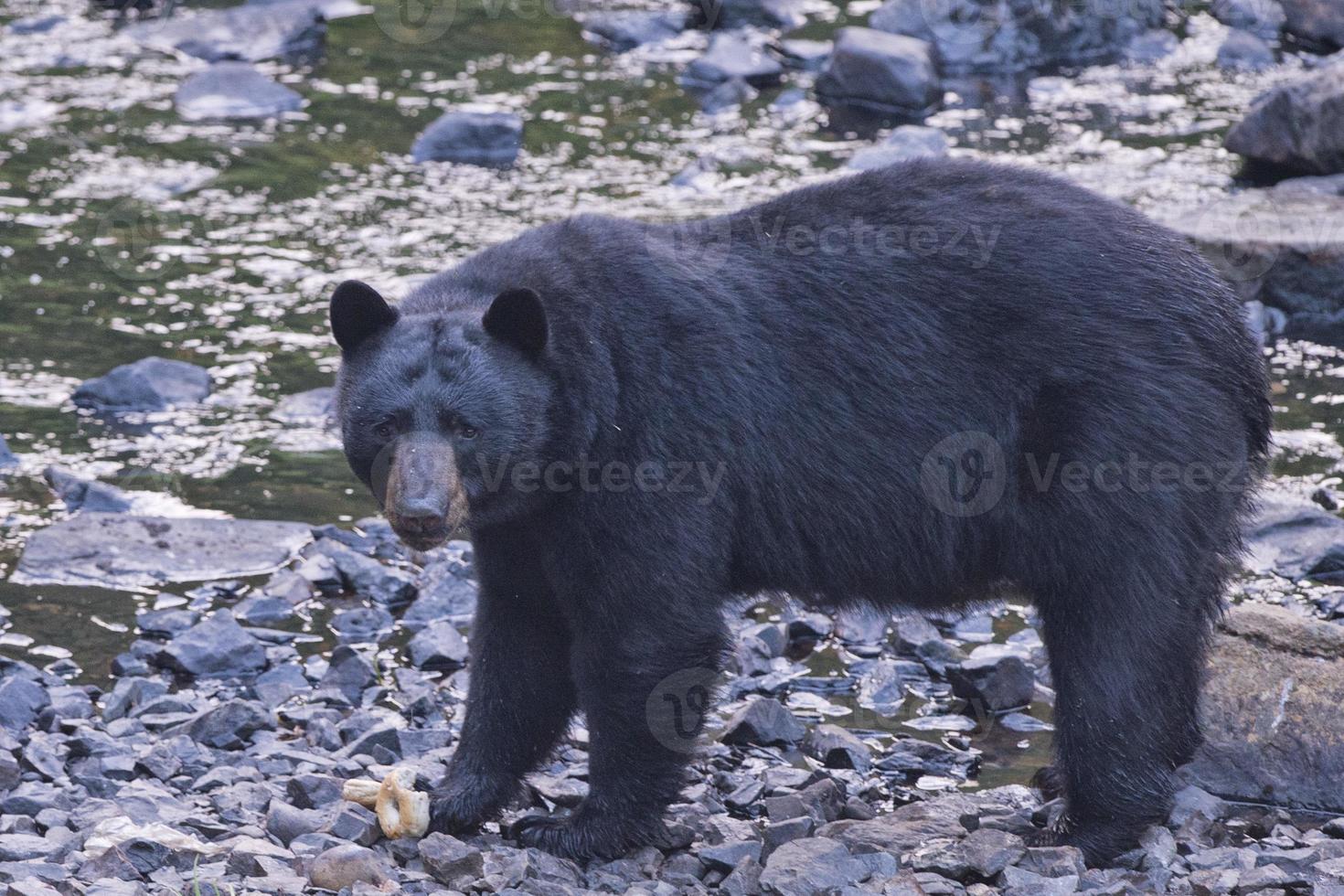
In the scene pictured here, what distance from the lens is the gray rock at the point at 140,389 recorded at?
8969 millimetres

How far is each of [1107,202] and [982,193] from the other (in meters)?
0.41

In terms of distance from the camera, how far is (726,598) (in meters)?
5.30

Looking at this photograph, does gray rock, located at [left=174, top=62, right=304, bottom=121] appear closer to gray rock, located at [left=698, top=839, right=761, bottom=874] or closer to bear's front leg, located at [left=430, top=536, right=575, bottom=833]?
bear's front leg, located at [left=430, top=536, right=575, bottom=833]

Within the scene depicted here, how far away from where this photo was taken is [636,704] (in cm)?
499

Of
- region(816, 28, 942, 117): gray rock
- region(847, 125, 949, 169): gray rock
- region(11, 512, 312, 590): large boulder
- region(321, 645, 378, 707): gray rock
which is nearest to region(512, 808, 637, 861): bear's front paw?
region(321, 645, 378, 707): gray rock

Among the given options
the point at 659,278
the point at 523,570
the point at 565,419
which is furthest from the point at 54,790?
the point at 659,278

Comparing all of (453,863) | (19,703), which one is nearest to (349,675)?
(19,703)

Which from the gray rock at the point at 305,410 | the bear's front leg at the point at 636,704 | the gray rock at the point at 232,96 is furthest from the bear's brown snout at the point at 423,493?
the gray rock at the point at 232,96

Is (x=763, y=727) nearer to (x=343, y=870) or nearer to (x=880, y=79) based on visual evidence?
(x=343, y=870)

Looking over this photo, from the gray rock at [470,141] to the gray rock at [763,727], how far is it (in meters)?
7.23

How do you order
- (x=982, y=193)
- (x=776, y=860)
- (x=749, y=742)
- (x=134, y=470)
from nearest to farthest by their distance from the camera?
(x=776, y=860) → (x=982, y=193) → (x=749, y=742) → (x=134, y=470)

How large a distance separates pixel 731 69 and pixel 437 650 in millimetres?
8419

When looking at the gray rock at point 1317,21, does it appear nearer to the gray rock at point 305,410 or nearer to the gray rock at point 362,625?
the gray rock at point 305,410

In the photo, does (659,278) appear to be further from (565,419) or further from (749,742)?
(749,742)
